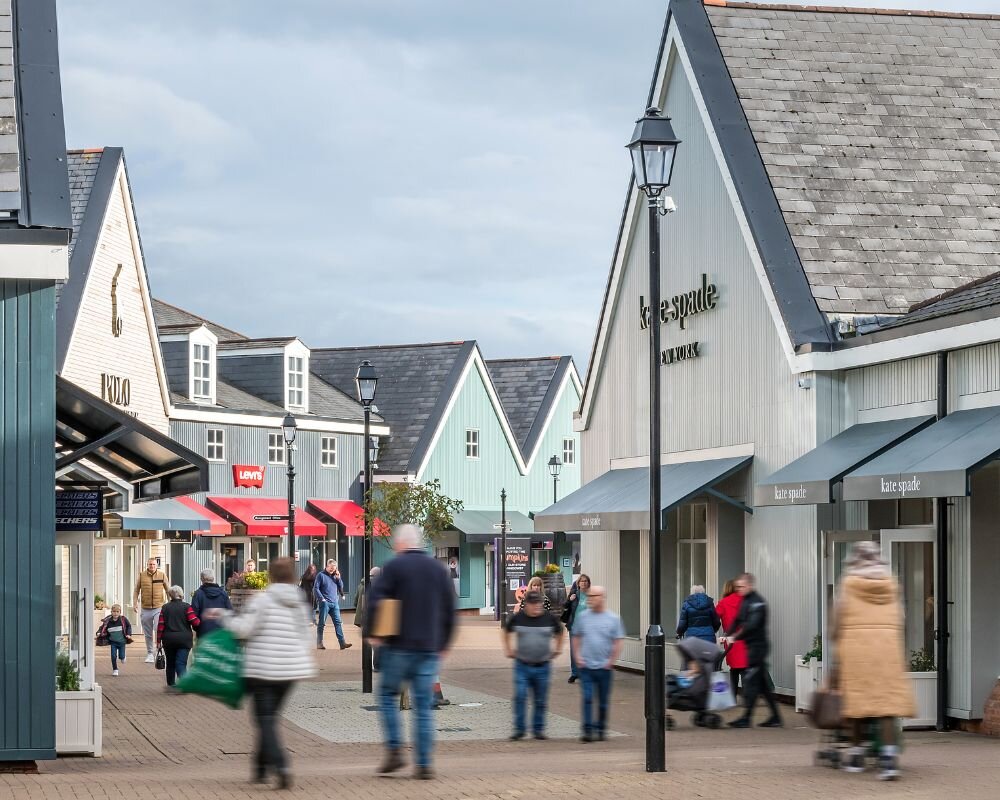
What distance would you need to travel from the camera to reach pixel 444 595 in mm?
11617

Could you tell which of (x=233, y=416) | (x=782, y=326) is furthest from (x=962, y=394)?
(x=233, y=416)

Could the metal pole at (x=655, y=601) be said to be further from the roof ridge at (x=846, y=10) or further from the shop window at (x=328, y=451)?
the shop window at (x=328, y=451)

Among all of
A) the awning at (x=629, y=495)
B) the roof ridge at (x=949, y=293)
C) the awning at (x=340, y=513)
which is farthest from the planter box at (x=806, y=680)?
the awning at (x=340, y=513)

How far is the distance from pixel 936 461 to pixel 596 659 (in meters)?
3.94

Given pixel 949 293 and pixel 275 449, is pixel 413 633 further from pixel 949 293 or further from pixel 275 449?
pixel 275 449

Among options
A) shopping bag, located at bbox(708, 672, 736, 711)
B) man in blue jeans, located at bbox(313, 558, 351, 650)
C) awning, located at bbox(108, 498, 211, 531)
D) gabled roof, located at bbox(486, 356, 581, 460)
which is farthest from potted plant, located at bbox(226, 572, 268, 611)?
gabled roof, located at bbox(486, 356, 581, 460)

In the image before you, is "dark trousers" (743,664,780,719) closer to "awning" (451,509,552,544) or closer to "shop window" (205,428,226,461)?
"shop window" (205,428,226,461)

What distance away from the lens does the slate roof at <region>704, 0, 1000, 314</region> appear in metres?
21.5

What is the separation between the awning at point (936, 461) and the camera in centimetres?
1566

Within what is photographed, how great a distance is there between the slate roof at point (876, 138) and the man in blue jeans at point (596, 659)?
19.1 feet

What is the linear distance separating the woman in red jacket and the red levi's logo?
28560 millimetres

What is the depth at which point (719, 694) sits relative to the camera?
61.7 feet

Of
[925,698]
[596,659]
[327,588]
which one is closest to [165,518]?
[327,588]

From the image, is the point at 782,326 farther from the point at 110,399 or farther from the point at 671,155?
the point at 110,399
